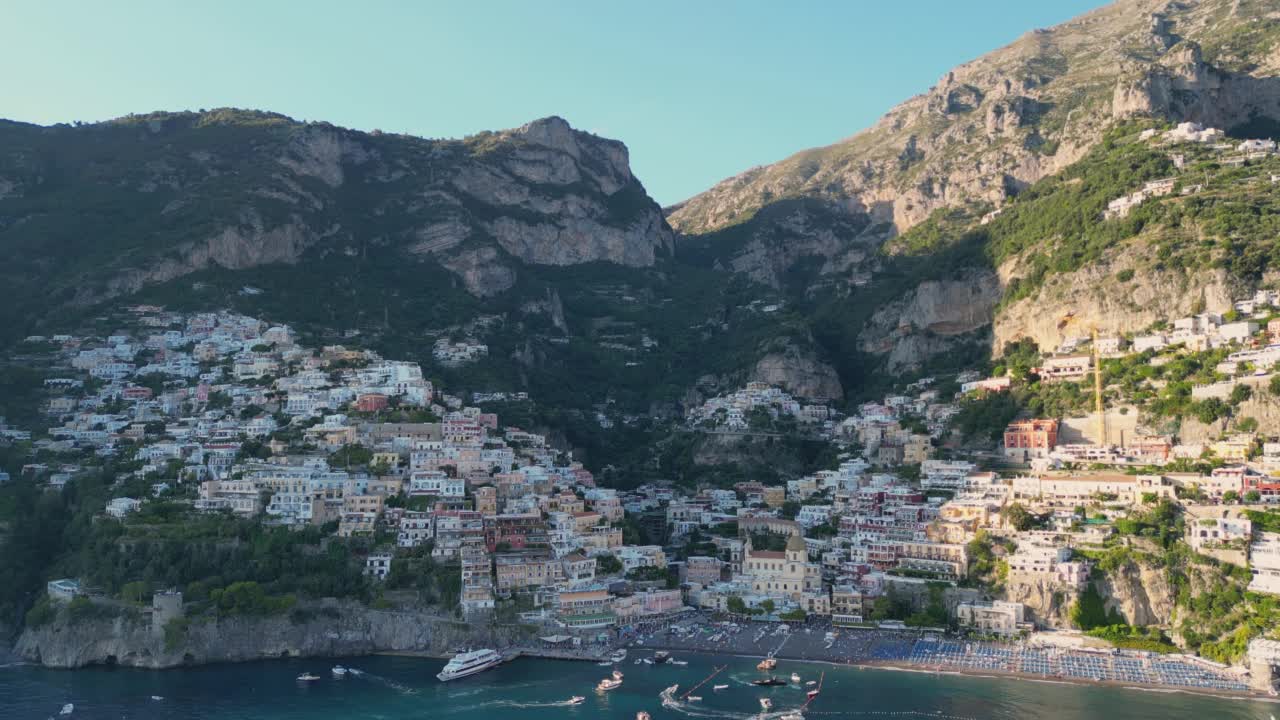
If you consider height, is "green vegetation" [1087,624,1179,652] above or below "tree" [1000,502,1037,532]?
below

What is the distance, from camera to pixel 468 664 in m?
52.1

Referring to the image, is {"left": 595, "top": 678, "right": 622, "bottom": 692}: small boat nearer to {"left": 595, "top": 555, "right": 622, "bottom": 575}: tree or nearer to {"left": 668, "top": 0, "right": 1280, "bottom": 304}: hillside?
{"left": 595, "top": 555, "right": 622, "bottom": 575}: tree

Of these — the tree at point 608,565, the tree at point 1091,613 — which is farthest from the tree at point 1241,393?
the tree at point 608,565

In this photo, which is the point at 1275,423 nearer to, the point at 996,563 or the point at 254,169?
the point at 996,563

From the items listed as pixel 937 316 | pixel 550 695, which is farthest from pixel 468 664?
pixel 937 316

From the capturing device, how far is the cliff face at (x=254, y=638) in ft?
179

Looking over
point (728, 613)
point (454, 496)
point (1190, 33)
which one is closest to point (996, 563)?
point (728, 613)

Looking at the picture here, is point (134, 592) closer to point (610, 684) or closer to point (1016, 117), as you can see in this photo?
point (610, 684)

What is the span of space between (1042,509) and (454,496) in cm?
3312

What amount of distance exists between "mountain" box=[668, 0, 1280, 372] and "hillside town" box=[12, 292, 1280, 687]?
913cm

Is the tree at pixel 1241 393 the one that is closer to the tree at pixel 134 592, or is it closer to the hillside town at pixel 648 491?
the hillside town at pixel 648 491

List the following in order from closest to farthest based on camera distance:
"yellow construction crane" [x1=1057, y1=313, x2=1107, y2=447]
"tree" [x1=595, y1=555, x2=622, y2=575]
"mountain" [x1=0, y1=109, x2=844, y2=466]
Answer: "tree" [x1=595, y1=555, x2=622, y2=575] < "yellow construction crane" [x1=1057, y1=313, x2=1107, y2=447] < "mountain" [x1=0, y1=109, x2=844, y2=466]

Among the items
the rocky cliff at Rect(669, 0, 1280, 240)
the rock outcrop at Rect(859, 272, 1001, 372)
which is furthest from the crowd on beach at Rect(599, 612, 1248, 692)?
the rocky cliff at Rect(669, 0, 1280, 240)

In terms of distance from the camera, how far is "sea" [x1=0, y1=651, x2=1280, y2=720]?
45.2 meters
